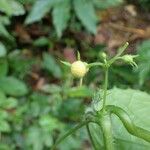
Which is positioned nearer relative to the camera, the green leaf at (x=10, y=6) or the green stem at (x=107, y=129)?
the green stem at (x=107, y=129)

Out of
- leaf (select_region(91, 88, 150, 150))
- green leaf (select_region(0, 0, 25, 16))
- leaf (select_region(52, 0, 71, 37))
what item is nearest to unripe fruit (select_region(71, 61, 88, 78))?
leaf (select_region(91, 88, 150, 150))

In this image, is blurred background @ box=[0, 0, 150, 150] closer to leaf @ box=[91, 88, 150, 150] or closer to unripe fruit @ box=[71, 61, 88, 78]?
Result: leaf @ box=[91, 88, 150, 150]

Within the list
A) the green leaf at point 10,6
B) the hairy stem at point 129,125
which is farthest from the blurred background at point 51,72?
the hairy stem at point 129,125

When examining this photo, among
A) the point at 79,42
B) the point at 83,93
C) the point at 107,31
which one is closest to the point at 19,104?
the point at 83,93

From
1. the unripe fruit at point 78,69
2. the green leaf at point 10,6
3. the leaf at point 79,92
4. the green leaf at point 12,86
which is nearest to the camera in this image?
the unripe fruit at point 78,69

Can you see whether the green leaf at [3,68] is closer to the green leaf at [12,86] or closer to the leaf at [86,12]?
the green leaf at [12,86]

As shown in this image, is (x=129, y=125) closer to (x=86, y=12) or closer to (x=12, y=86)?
(x=12, y=86)
